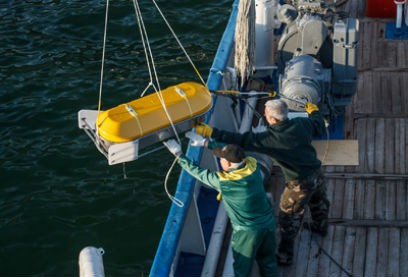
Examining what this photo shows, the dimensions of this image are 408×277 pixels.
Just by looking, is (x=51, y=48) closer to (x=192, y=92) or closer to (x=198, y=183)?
(x=198, y=183)

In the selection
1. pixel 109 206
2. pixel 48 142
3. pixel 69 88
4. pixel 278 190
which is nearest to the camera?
pixel 278 190

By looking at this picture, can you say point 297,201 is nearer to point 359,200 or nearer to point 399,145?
point 359,200

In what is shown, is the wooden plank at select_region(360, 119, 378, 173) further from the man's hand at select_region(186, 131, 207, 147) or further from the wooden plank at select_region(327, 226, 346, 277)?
the man's hand at select_region(186, 131, 207, 147)

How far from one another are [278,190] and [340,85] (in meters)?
1.44

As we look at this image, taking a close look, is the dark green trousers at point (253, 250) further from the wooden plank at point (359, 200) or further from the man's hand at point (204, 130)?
the wooden plank at point (359, 200)

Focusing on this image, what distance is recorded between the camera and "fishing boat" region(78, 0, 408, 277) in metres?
7.45

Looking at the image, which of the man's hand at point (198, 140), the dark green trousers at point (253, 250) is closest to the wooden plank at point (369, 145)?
the dark green trousers at point (253, 250)

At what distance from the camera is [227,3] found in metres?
15.9

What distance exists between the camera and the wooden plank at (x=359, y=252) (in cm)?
753

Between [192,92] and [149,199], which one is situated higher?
[192,92]

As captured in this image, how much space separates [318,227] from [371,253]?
57cm

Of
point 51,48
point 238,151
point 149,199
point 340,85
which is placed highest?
point 238,151

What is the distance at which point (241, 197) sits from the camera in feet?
21.2

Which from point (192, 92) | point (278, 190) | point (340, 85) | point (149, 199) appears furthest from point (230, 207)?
point (149, 199)
